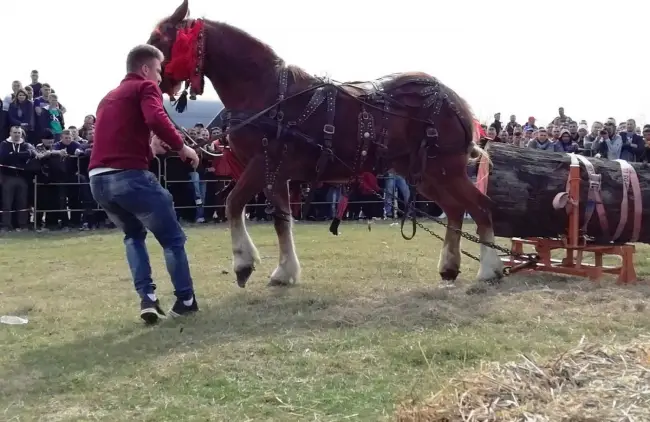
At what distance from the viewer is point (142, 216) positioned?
5797 mm

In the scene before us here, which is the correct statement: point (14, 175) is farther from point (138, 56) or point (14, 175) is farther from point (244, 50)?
point (138, 56)

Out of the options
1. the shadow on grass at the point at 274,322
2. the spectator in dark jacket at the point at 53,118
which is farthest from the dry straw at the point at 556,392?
the spectator in dark jacket at the point at 53,118

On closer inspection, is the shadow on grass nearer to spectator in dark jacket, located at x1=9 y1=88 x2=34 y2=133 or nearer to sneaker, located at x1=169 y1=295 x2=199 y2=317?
sneaker, located at x1=169 y1=295 x2=199 y2=317

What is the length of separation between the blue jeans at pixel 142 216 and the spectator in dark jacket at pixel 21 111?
33.9 ft

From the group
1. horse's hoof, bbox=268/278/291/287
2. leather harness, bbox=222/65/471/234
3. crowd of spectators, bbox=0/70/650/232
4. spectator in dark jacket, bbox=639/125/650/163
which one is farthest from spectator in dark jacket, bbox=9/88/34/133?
spectator in dark jacket, bbox=639/125/650/163

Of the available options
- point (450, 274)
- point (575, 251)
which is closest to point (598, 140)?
point (575, 251)

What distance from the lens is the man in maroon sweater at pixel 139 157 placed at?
571 centimetres

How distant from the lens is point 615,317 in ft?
19.4

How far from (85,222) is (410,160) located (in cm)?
937

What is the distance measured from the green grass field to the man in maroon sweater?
468mm

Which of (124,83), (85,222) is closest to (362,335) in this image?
(124,83)

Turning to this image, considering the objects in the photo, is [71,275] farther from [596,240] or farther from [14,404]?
[596,240]

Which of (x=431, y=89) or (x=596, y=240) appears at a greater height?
(x=431, y=89)

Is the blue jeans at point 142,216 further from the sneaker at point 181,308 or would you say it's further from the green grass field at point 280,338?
the green grass field at point 280,338
